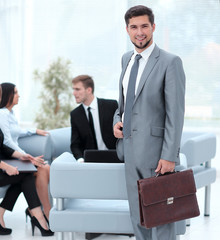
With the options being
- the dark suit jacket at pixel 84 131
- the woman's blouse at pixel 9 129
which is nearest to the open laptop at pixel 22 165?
the woman's blouse at pixel 9 129

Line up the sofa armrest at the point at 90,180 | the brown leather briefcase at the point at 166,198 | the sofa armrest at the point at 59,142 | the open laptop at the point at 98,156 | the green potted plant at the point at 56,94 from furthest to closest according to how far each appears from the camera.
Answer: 1. the green potted plant at the point at 56,94
2. the sofa armrest at the point at 59,142
3. the open laptop at the point at 98,156
4. the sofa armrest at the point at 90,180
5. the brown leather briefcase at the point at 166,198

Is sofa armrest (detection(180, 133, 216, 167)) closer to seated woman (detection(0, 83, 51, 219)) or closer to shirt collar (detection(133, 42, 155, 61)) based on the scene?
seated woman (detection(0, 83, 51, 219))

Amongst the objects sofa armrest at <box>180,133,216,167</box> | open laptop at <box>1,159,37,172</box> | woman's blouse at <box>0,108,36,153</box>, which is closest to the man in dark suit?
open laptop at <box>1,159,37,172</box>

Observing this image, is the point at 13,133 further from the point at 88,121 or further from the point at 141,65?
the point at 141,65

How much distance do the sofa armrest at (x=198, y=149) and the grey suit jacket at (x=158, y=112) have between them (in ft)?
5.69

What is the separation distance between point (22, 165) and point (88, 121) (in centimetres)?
79

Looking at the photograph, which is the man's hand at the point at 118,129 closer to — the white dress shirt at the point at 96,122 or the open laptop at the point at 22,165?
the open laptop at the point at 22,165

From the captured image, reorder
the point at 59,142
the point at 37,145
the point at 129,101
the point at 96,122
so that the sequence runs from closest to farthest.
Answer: the point at 129,101 → the point at 96,122 → the point at 37,145 → the point at 59,142


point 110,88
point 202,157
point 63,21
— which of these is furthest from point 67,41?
point 202,157

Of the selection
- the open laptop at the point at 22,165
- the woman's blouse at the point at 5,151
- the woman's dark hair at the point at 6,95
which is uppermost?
the woman's dark hair at the point at 6,95

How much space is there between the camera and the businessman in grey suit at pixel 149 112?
104 inches

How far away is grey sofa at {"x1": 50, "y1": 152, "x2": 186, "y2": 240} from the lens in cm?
297

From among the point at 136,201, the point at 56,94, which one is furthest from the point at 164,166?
the point at 56,94

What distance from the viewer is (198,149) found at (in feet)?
14.7
